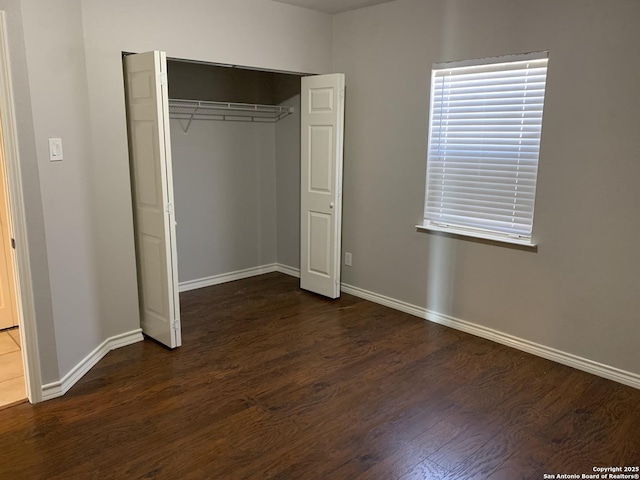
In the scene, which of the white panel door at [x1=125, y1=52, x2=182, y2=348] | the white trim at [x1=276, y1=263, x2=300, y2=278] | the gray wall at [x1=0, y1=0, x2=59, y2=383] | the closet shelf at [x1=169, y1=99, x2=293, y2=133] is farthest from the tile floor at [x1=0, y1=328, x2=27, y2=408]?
the white trim at [x1=276, y1=263, x2=300, y2=278]

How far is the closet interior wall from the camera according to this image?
4562 mm

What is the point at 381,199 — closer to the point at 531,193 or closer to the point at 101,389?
the point at 531,193

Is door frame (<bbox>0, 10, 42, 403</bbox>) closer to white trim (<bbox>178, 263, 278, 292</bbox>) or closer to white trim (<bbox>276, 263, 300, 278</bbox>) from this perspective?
white trim (<bbox>178, 263, 278, 292</bbox>)

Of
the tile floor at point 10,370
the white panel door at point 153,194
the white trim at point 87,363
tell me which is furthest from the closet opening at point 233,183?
the tile floor at point 10,370

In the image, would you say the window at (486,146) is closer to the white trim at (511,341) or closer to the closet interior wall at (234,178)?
the white trim at (511,341)

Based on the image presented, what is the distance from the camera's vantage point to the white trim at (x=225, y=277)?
15.5 feet

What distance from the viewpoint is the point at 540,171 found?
322 cm

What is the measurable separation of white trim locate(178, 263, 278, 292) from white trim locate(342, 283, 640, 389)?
3.88 feet

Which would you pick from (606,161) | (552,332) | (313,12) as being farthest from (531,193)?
(313,12)

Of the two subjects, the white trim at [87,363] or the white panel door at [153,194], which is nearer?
the white trim at [87,363]

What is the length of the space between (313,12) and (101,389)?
11.3 feet

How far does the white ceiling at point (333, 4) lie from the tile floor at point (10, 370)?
3.36 meters

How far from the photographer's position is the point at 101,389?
2873 millimetres

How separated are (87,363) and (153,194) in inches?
46.2
